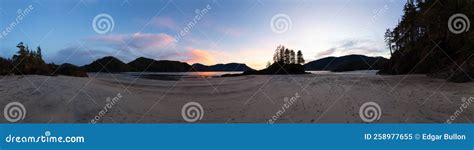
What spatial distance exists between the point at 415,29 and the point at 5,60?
15748 mm

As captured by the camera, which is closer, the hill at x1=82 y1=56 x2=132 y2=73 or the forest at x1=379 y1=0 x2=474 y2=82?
the hill at x1=82 y1=56 x2=132 y2=73

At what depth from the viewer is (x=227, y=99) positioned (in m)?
8.55

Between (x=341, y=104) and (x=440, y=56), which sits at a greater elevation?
(x=440, y=56)

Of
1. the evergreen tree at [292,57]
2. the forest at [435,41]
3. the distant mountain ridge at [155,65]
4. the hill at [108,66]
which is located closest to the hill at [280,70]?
the evergreen tree at [292,57]

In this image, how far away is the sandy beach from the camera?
724 cm

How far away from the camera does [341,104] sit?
25.9 feet

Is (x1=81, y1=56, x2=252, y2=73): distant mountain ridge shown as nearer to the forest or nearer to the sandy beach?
the sandy beach

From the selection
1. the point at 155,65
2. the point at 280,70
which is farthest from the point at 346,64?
the point at 155,65

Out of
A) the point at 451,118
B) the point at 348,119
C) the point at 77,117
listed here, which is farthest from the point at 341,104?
the point at 77,117

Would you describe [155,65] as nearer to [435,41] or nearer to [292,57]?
[292,57]

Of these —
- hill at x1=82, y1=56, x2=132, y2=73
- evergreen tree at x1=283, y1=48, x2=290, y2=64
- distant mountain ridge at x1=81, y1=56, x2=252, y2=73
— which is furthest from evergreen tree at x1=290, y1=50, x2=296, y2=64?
hill at x1=82, y1=56, x2=132, y2=73

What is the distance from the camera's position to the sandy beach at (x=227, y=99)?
23.8ft

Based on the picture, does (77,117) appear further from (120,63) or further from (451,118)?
(451,118)

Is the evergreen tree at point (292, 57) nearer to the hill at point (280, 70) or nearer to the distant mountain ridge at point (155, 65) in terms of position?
the hill at point (280, 70)
